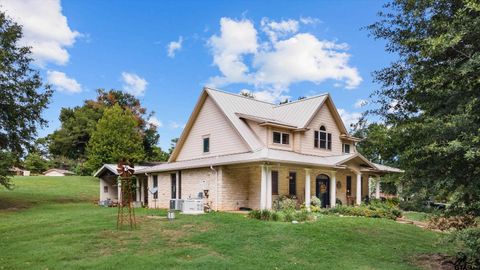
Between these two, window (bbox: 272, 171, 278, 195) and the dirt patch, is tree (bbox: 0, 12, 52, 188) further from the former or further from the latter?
the dirt patch

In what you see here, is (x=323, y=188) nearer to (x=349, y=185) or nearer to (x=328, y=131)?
(x=349, y=185)

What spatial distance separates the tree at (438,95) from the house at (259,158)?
9141 millimetres

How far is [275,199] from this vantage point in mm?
21500

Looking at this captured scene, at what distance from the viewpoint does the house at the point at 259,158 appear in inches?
828

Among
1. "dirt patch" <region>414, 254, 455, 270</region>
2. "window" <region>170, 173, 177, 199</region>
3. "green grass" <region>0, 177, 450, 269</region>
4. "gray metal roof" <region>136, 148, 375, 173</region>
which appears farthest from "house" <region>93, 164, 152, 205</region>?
"dirt patch" <region>414, 254, 455, 270</region>

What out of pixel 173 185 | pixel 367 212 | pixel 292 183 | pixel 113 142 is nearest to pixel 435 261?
pixel 367 212

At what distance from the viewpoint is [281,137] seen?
2312 centimetres

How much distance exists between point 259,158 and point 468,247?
10673 mm

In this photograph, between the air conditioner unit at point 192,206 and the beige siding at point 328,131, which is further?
the beige siding at point 328,131

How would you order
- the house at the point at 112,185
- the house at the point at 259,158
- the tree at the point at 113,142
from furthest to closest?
the tree at the point at 113,142
the house at the point at 112,185
the house at the point at 259,158

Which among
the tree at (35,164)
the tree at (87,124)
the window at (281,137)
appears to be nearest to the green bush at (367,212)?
the window at (281,137)

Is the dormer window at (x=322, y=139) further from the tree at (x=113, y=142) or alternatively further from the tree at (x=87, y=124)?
the tree at (x=87, y=124)

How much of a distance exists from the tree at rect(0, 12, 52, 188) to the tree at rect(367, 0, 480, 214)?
2184 centimetres

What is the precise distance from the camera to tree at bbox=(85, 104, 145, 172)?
41688 mm
